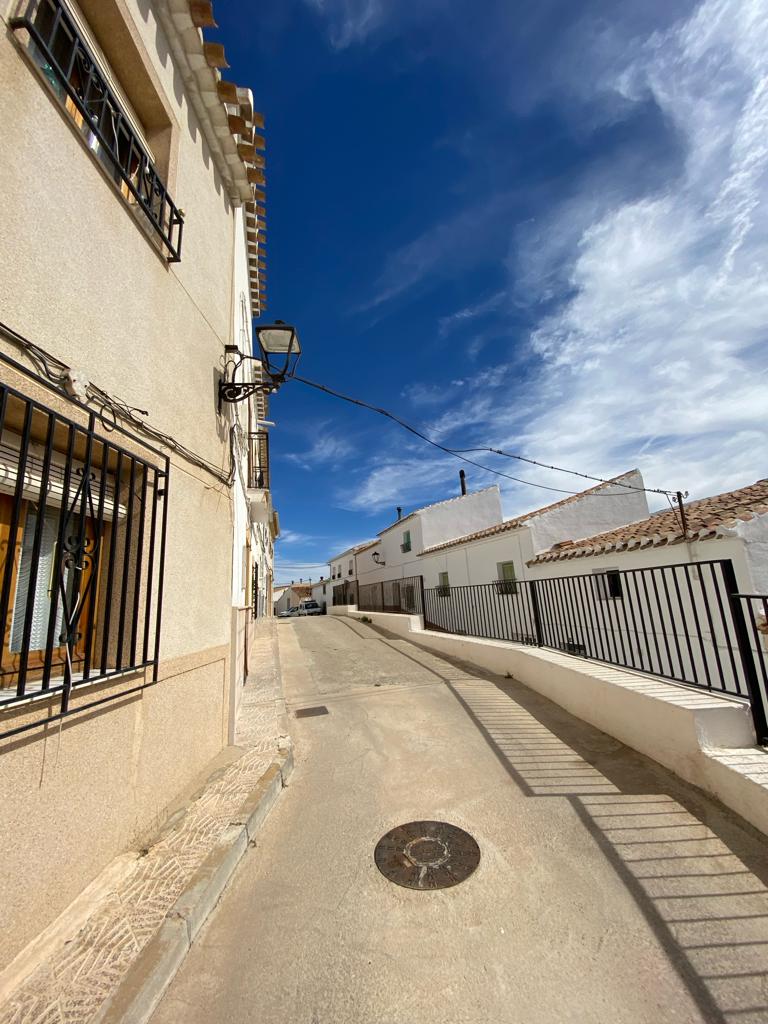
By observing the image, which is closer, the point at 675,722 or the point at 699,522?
the point at 675,722

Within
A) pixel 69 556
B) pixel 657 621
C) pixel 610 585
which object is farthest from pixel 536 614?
pixel 69 556

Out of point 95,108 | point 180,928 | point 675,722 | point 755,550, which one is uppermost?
point 95,108

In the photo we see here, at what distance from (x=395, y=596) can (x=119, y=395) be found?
1528 cm

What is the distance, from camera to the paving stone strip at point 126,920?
163cm

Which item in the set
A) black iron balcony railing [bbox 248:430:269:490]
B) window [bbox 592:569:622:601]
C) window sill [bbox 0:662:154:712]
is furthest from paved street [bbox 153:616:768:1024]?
black iron balcony railing [bbox 248:430:269:490]

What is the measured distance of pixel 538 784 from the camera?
3.34m

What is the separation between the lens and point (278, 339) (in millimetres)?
4879

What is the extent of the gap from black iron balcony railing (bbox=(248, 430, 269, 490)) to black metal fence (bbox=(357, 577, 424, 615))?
5.78 metres

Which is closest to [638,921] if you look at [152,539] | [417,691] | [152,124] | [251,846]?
[251,846]

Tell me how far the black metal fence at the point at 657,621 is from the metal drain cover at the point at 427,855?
2.34 m

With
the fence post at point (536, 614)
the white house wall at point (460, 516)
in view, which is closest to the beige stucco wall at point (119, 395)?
the fence post at point (536, 614)

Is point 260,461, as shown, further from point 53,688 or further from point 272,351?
point 53,688

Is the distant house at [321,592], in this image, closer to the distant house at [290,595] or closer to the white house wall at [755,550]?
the distant house at [290,595]

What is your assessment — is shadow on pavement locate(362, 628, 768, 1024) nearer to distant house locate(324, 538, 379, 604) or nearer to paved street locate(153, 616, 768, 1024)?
paved street locate(153, 616, 768, 1024)
